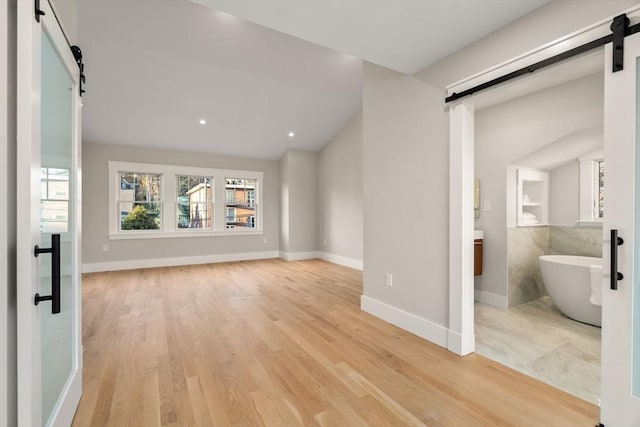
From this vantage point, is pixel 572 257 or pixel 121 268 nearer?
pixel 572 257

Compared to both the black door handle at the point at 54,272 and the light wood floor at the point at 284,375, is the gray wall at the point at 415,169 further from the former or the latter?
the black door handle at the point at 54,272

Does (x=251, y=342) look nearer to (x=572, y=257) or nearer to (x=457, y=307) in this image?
(x=457, y=307)

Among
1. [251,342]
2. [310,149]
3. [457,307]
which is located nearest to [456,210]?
[457,307]

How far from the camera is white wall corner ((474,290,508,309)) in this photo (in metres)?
3.43

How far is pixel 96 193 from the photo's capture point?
5.58 meters

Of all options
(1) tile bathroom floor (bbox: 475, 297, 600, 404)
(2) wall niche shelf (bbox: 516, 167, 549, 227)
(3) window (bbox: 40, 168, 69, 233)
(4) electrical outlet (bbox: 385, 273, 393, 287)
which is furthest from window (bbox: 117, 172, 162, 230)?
(2) wall niche shelf (bbox: 516, 167, 549, 227)

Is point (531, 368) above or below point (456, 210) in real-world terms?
below

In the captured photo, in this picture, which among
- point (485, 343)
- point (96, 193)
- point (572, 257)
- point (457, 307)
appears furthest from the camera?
point (96, 193)

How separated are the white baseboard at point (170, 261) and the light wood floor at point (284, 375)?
8.03 ft

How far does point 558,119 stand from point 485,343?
246 cm

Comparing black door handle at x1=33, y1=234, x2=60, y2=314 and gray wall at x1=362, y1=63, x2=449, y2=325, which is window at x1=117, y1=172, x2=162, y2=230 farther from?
black door handle at x1=33, y1=234, x2=60, y2=314

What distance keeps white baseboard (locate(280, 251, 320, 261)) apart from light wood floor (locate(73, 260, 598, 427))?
128 inches

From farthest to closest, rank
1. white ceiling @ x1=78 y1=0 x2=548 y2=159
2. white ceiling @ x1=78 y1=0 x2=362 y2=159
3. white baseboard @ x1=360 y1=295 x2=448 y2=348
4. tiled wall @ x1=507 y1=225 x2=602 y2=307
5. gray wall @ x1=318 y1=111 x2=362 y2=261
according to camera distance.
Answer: gray wall @ x1=318 y1=111 x2=362 y2=261 < tiled wall @ x1=507 y1=225 x2=602 y2=307 < white ceiling @ x1=78 y1=0 x2=362 y2=159 < white baseboard @ x1=360 y1=295 x2=448 y2=348 < white ceiling @ x1=78 y1=0 x2=548 y2=159

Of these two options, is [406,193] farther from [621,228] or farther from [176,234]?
[176,234]
